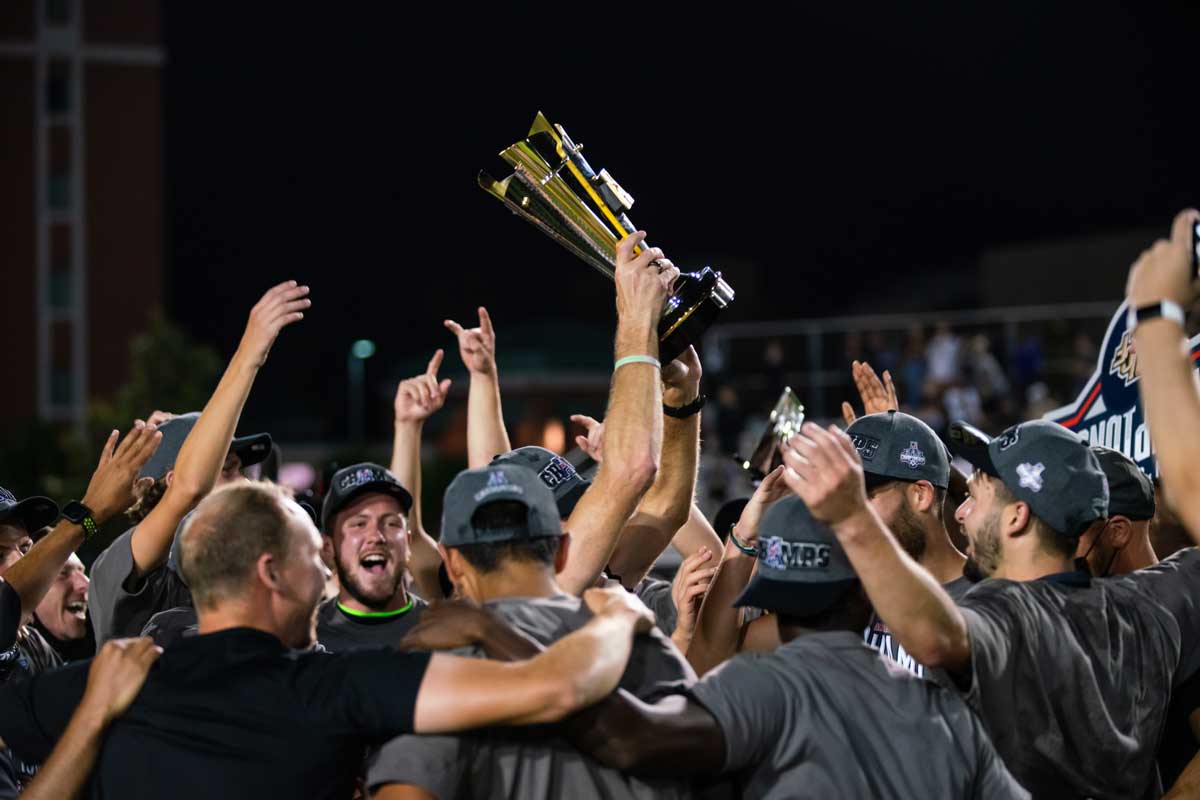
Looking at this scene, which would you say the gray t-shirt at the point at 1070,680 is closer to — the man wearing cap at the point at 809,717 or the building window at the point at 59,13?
the man wearing cap at the point at 809,717

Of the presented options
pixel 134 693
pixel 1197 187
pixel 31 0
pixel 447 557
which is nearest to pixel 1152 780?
pixel 447 557

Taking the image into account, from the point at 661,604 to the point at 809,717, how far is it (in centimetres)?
180

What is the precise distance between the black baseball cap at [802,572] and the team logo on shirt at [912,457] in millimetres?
1008

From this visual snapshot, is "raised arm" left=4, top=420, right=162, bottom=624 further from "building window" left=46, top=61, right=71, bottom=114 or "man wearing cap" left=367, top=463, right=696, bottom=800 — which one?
"building window" left=46, top=61, right=71, bottom=114

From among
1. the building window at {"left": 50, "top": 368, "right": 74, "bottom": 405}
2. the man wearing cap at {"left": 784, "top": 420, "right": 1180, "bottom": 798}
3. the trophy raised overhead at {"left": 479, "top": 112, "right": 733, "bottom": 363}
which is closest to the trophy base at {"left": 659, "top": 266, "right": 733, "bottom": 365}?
the trophy raised overhead at {"left": 479, "top": 112, "right": 733, "bottom": 363}

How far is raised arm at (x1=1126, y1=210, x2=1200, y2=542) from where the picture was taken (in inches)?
117

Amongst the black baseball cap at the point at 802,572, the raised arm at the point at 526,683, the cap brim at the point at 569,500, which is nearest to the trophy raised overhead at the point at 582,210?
the cap brim at the point at 569,500

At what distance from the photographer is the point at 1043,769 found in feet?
11.5

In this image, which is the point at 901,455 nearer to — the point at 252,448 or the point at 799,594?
the point at 799,594

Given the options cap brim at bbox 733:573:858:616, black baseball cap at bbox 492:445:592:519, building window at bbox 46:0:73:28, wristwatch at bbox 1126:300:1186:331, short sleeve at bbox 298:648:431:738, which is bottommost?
short sleeve at bbox 298:648:431:738

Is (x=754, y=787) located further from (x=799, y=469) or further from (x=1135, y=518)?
(x=1135, y=518)

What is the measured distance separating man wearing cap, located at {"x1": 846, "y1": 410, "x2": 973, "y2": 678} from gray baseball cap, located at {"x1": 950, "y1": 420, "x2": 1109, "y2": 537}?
414 mm

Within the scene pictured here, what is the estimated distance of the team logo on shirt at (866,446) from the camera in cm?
419

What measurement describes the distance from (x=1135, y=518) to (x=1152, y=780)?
799 mm
